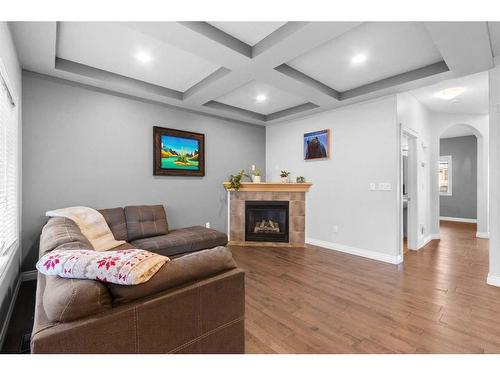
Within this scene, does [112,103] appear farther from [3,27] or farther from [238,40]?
[238,40]

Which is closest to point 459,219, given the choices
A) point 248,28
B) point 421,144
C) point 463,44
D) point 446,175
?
point 446,175

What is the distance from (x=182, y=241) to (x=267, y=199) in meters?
2.00

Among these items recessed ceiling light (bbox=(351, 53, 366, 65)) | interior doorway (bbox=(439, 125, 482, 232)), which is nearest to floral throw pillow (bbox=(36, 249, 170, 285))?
recessed ceiling light (bbox=(351, 53, 366, 65))

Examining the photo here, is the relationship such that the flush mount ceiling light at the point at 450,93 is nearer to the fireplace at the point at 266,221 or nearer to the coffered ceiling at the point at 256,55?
the coffered ceiling at the point at 256,55

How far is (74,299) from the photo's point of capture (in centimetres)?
94

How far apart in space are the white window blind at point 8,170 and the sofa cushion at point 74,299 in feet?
4.93

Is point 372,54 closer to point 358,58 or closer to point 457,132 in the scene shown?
point 358,58

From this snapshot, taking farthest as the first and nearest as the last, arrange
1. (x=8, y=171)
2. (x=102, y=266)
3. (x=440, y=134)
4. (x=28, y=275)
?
(x=440, y=134) < (x=28, y=275) < (x=8, y=171) < (x=102, y=266)

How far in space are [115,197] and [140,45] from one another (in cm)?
209

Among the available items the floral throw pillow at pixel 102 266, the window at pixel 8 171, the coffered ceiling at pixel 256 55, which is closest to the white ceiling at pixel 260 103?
the coffered ceiling at pixel 256 55

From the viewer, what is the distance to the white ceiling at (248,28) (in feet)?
7.30

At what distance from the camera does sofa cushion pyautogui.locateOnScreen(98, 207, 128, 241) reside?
3.27m

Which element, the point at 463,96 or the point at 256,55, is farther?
the point at 463,96

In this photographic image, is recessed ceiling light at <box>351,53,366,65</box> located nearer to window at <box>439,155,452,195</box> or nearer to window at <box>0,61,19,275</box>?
window at <box>0,61,19,275</box>
